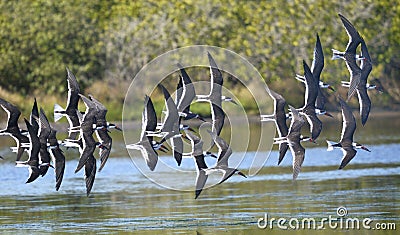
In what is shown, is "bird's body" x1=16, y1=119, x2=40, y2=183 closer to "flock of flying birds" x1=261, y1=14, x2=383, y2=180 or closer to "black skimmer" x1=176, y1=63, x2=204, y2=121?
"black skimmer" x1=176, y1=63, x2=204, y2=121

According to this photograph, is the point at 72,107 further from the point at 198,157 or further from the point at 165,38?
the point at 165,38

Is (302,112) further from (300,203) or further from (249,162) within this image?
(249,162)

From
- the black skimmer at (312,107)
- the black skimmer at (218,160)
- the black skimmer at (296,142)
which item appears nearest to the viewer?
the black skimmer at (218,160)

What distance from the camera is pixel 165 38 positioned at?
56188 mm

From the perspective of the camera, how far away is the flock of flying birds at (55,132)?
21.9 meters

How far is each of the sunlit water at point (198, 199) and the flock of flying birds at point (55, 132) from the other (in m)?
1.07

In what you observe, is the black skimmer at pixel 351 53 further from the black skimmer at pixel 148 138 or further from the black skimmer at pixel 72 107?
the black skimmer at pixel 72 107

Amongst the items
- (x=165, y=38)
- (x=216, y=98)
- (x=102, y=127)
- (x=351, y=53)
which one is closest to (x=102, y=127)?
(x=102, y=127)

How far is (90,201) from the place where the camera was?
1016 inches

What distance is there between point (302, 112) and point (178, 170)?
974 cm
